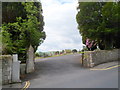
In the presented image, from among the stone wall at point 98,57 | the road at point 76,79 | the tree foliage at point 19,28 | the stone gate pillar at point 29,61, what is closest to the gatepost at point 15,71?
the road at point 76,79

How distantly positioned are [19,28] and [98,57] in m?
7.93

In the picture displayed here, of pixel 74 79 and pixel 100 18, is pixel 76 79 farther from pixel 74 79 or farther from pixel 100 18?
pixel 100 18

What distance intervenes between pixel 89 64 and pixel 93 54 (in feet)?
3.48

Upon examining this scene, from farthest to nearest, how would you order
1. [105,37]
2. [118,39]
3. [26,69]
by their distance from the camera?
[118,39]
[105,37]
[26,69]

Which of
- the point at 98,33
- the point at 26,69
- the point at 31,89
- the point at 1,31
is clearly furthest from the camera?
the point at 98,33

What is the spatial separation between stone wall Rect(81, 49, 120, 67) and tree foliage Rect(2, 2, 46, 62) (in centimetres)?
515

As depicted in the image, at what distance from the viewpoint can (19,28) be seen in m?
9.42

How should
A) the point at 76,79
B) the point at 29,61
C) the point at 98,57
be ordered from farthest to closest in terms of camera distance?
the point at 98,57 < the point at 29,61 < the point at 76,79

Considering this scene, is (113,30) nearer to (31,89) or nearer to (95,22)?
(95,22)

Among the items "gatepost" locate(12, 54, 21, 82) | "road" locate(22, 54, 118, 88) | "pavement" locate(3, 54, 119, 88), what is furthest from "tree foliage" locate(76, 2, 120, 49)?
"gatepost" locate(12, 54, 21, 82)

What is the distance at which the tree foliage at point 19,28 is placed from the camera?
883 cm

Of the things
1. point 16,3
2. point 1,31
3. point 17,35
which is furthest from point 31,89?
point 16,3

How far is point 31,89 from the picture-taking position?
5934mm

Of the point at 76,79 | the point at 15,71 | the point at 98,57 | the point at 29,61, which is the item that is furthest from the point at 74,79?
the point at 98,57
